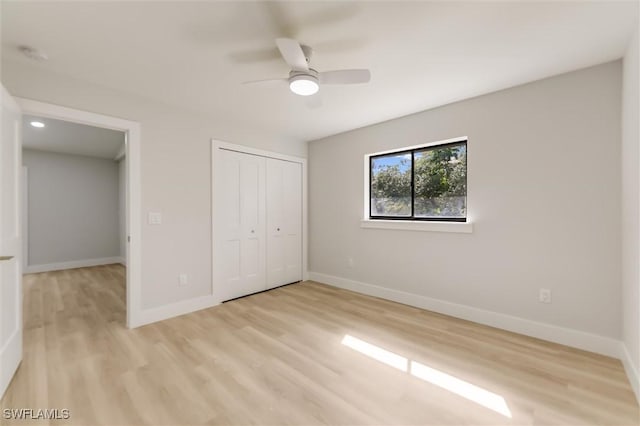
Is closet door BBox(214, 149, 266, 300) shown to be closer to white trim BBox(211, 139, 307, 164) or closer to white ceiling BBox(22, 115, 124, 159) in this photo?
white trim BBox(211, 139, 307, 164)

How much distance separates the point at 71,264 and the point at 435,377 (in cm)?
736

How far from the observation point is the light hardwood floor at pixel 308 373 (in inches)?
65.2

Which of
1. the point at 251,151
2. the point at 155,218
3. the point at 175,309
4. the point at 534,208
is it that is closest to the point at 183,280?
the point at 175,309

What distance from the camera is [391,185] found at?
389 centimetres

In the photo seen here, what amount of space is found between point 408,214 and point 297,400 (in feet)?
8.60

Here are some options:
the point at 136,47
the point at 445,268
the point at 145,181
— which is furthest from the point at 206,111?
the point at 445,268

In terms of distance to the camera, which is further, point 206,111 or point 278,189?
point 278,189

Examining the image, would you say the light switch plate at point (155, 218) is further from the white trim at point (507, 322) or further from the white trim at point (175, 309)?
the white trim at point (507, 322)

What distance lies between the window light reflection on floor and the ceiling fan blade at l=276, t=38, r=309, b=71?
2339mm

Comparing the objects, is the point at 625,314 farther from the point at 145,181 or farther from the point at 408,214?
the point at 145,181

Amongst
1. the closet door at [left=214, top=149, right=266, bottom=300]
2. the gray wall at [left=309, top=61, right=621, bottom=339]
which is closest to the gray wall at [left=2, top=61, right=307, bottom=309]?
the closet door at [left=214, top=149, right=266, bottom=300]

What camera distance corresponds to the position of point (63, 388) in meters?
1.88

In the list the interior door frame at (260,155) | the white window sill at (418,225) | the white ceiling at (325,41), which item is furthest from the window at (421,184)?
the interior door frame at (260,155)

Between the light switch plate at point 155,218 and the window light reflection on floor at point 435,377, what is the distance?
236 centimetres
